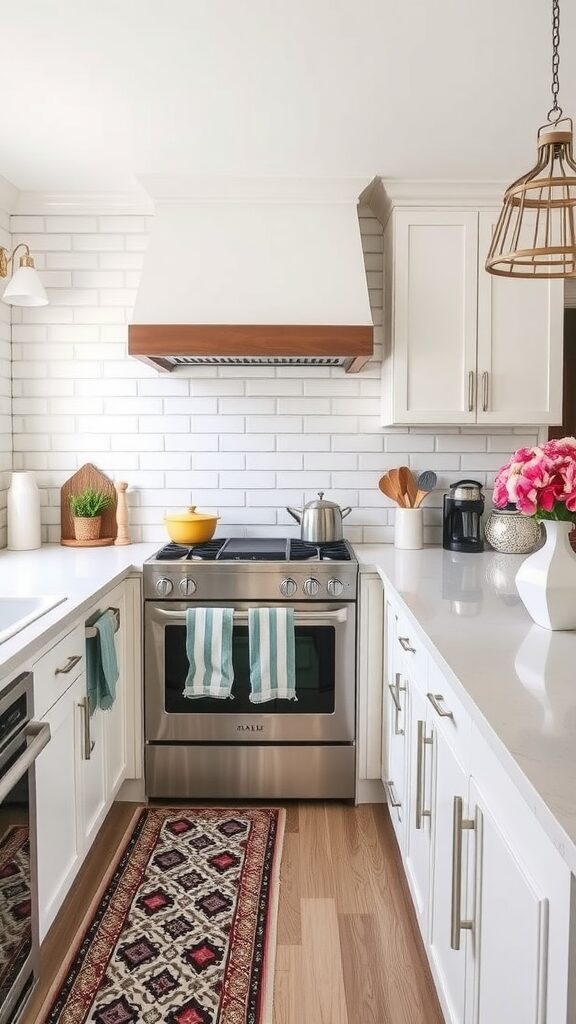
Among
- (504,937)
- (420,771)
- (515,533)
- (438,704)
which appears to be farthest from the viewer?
(515,533)

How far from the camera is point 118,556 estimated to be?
297cm

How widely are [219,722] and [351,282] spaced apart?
1766 mm

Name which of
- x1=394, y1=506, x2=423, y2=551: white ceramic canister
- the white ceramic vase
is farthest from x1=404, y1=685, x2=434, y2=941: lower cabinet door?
x1=394, y1=506, x2=423, y2=551: white ceramic canister

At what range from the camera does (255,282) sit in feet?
9.45

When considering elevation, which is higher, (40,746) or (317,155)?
(317,155)

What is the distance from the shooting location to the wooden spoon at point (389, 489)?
324 centimetres

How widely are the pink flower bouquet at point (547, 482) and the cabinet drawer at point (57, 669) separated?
1.22 metres

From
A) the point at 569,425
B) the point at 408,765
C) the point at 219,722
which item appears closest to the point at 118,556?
the point at 219,722

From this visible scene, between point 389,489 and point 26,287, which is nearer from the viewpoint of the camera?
point 26,287

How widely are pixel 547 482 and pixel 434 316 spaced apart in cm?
144

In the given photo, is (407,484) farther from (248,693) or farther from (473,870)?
(473,870)

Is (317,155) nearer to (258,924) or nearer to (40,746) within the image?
(40,746)

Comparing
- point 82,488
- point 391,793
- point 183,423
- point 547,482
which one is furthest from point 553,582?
point 82,488

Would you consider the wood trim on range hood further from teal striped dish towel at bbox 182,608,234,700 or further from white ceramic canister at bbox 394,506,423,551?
teal striped dish towel at bbox 182,608,234,700
